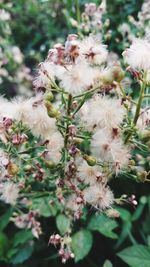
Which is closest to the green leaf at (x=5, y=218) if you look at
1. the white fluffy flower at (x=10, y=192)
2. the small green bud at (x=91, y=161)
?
the white fluffy flower at (x=10, y=192)

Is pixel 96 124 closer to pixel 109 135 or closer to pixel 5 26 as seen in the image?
pixel 109 135

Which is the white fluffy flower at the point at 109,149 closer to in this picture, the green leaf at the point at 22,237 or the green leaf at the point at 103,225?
the green leaf at the point at 103,225

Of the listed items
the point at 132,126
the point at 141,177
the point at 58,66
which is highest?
the point at 58,66

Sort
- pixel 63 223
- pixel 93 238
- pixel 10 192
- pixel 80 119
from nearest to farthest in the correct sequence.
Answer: pixel 80 119, pixel 10 192, pixel 63 223, pixel 93 238

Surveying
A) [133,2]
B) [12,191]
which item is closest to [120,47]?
[133,2]

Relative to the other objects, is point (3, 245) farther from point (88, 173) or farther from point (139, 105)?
point (139, 105)

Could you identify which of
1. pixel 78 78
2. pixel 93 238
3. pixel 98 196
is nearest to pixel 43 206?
pixel 93 238
